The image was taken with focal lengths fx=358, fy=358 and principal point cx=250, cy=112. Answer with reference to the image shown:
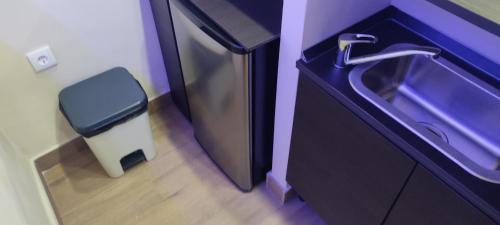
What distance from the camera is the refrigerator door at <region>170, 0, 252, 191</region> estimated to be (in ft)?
3.78

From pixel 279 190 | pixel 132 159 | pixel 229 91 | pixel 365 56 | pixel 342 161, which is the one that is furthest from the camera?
pixel 132 159

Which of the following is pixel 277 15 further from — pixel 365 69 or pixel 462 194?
pixel 462 194

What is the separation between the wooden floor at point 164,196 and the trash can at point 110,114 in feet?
0.41

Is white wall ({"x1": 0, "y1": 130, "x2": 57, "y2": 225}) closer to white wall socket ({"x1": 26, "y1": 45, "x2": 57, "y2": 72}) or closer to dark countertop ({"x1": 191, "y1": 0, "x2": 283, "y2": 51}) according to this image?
white wall socket ({"x1": 26, "y1": 45, "x2": 57, "y2": 72})

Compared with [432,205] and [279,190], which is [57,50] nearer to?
[279,190]

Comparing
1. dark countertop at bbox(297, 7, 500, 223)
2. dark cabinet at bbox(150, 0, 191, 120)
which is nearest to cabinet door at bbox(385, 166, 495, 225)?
dark countertop at bbox(297, 7, 500, 223)

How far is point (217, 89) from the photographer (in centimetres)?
132

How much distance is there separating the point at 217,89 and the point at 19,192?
0.75m

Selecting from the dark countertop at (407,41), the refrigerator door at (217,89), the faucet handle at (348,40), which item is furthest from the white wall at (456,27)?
the refrigerator door at (217,89)

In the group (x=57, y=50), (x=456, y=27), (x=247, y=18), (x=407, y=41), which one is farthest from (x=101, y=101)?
(x=456, y=27)

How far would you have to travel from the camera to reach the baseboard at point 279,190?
159 centimetres

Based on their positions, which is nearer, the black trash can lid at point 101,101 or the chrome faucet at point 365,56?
the chrome faucet at point 365,56

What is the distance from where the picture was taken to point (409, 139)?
86 centimetres

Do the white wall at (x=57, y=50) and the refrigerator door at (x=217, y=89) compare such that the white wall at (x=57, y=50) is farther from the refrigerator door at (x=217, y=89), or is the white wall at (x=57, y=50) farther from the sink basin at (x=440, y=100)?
the sink basin at (x=440, y=100)
